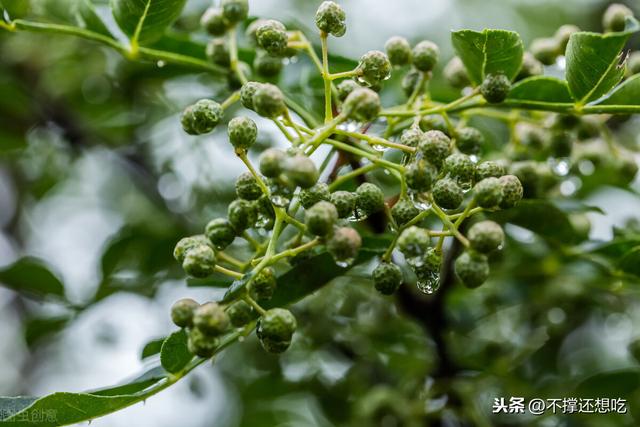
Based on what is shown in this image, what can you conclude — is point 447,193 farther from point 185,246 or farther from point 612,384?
point 612,384

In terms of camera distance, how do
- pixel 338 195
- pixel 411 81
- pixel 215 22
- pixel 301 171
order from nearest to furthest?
1. pixel 301 171
2. pixel 338 195
3. pixel 411 81
4. pixel 215 22

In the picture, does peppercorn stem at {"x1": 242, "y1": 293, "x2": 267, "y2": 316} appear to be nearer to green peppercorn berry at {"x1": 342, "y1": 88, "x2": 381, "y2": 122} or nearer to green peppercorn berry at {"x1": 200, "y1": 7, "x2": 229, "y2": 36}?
green peppercorn berry at {"x1": 342, "y1": 88, "x2": 381, "y2": 122}

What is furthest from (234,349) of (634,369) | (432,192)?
(432,192)

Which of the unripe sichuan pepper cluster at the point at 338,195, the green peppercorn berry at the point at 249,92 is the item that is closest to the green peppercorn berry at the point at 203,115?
the unripe sichuan pepper cluster at the point at 338,195

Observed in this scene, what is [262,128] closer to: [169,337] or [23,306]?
[169,337]

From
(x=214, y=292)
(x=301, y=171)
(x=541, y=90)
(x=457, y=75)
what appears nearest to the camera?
(x=301, y=171)

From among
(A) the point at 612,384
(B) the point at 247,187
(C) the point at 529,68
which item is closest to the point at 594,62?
(C) the point at 529,68

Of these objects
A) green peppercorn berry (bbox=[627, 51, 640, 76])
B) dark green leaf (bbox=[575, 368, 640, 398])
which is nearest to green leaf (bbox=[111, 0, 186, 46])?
green peppercorn berry (bbox=[627, 51, 640, 76])

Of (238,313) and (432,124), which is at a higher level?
(432,124)
